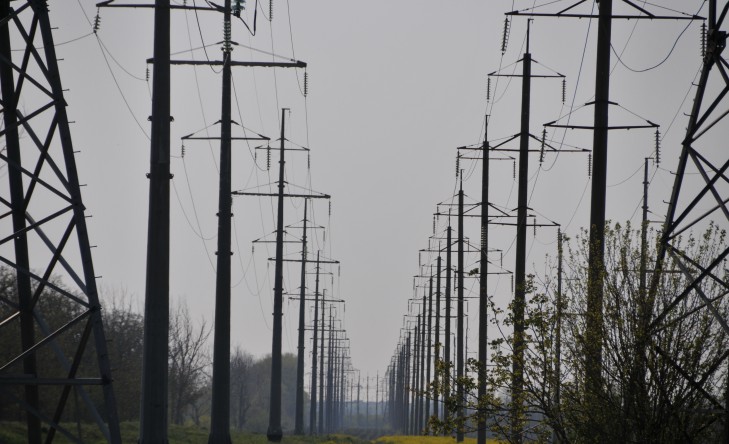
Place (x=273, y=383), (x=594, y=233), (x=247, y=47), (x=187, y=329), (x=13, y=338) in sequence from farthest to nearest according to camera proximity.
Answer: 1. (x=187, y=329)
2. (x=273, y=383)
3. (x=13, y=338)
4. (x=247, y=47)
5. (x=594, y=233)

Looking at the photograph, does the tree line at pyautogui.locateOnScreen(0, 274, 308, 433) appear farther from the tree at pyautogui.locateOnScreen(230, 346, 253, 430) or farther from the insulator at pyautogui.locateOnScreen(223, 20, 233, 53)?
the tree at pyautogui.locateOnScreen(230, 346, 253, 430)

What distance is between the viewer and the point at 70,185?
683 inches

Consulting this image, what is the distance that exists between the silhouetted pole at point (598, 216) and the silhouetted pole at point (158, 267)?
5.79m

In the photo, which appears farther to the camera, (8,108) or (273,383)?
(273,383)

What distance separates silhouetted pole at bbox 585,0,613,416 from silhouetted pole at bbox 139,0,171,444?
5.79 m

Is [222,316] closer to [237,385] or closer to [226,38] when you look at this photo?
[226,38]

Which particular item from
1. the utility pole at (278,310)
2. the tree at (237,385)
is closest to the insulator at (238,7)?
the utility pole at (278,310)

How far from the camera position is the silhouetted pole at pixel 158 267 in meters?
17.8

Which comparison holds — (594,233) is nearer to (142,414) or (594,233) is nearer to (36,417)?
(142,414)

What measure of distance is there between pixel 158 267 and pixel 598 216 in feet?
22.8

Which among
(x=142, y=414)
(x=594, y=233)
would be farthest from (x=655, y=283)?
(x=142, y=414)

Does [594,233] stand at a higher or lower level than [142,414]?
higher

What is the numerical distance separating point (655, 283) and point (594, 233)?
8.78ft

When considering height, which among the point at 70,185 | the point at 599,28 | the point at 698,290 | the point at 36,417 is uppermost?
the point at 599,28
